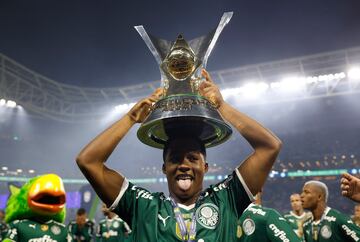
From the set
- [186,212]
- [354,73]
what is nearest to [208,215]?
[186,212]

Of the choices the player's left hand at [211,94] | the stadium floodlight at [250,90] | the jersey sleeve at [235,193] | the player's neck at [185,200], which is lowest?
the player's neck at [185,200]

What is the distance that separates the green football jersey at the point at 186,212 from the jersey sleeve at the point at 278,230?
175 centimetres

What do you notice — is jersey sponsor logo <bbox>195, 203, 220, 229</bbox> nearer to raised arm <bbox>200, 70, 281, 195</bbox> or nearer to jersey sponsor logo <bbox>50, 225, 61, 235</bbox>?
raised arm <bbox>200, 70, 281, 195</bbox>

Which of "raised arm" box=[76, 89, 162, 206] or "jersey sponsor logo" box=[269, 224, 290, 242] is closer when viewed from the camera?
"raised arm" box=[76, 89, 162, 206]

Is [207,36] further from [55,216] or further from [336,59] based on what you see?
[336,59]

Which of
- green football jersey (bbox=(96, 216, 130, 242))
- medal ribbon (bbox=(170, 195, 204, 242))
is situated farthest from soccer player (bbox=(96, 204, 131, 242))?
medal ribbon (bbox=(170, 195, 204, 242))

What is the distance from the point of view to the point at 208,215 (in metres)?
1.99

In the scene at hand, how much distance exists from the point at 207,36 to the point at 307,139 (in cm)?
2378

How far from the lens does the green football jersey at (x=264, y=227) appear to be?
3.62 m

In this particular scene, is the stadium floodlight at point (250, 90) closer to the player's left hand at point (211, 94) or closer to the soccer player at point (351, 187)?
the soccer player at point (351, 187)

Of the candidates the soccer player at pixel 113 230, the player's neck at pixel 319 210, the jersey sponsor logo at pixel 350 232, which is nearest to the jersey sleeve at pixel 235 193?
the jersey sponsor logo at pixel 350 232

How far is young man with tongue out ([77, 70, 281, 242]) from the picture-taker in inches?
76.7

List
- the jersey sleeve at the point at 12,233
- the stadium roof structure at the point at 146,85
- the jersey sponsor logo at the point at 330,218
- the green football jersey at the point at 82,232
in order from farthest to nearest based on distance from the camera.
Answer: the stadium roof structure at the point at 146,85 < the green football jersey at the point at 82,232 < the jersey sponsor logo at the point at 330,218 < the jersey sleeve at the point at 12,233

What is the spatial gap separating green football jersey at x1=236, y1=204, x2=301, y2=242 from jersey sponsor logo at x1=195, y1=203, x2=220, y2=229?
→ 177cm
